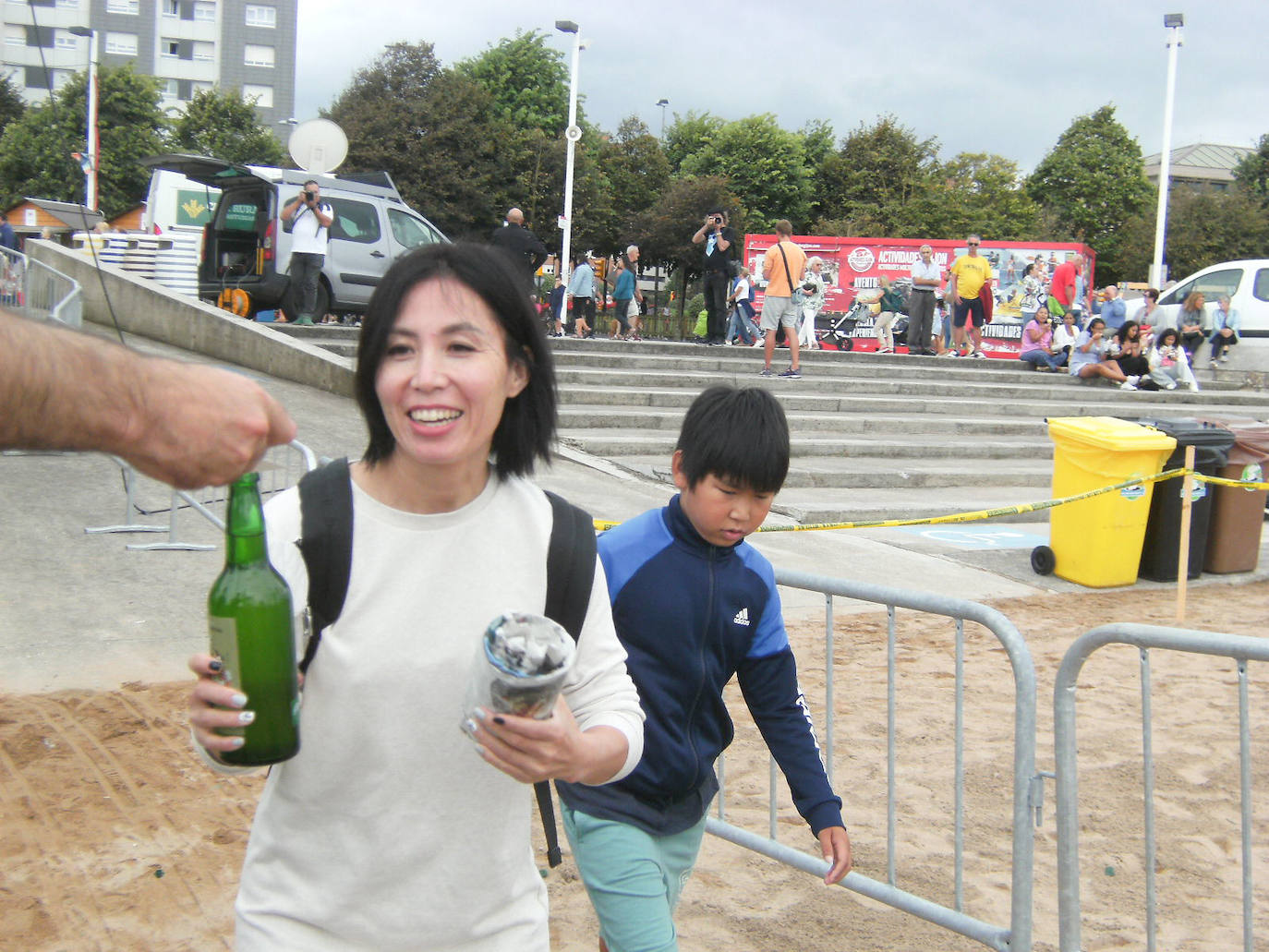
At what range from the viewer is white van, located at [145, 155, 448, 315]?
50.1 ft

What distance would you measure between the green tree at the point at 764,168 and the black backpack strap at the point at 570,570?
152 ft

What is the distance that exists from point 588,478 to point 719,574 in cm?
829

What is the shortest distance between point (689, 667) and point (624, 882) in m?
0.47

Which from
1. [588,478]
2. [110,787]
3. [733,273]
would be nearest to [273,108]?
[733,273]

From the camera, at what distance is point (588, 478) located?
35.8ft

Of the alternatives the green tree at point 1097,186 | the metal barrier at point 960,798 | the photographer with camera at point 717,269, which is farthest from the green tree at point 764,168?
the metal barrier at point 960,798

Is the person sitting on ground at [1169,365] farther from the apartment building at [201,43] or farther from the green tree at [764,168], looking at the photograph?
the apartment building at [201,43]

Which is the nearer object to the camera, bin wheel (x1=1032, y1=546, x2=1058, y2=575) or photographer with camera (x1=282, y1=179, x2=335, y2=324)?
bin wheel (x1=1032, y1=546, x2=1058, y2=575)

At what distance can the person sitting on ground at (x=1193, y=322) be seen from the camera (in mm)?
19781

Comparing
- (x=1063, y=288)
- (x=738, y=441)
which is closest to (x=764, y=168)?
(x=1063, y=288)

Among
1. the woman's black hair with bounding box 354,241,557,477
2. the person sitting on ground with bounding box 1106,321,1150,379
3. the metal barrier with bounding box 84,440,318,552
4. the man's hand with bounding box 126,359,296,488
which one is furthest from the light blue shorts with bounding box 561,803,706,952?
the person sitting on ground with bounding box 1106,321,1150,379

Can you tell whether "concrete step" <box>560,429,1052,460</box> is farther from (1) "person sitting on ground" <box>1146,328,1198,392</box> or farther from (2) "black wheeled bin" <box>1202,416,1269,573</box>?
(2) "black wheeled bin" <box>1202,416,1269,573</box>

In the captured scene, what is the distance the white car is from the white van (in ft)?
44.4

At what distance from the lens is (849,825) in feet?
14.7
